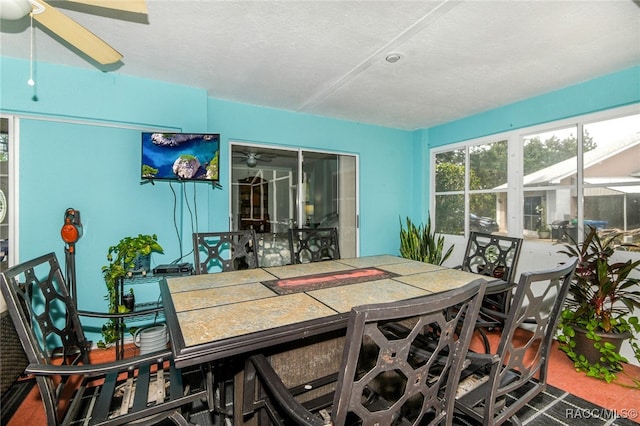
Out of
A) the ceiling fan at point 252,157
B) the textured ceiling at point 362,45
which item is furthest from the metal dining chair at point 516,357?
the ceiling fan at point 252,157

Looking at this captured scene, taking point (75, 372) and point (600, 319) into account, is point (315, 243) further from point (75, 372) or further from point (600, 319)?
point (600, 319)

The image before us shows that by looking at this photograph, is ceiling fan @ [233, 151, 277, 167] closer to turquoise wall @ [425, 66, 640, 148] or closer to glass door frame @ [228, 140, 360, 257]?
glass door frame @ [228, 140, 360, 257]

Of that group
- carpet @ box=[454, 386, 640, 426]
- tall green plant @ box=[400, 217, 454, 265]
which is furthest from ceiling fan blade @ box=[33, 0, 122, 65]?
tall green plant @ box=[400, 217, 454, 265]

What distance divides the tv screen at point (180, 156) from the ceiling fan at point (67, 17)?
0.94 m

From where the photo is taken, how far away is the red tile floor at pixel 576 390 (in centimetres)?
190

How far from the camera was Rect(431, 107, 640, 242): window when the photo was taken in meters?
2.81

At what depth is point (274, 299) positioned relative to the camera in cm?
151

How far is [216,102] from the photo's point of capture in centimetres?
351

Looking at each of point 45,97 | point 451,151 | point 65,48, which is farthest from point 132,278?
point 451,151

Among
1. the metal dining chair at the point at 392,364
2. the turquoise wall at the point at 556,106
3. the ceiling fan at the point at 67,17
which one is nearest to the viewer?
the metal dining chair at the point at 392,364

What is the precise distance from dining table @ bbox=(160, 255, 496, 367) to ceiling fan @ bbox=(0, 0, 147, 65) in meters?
1.48

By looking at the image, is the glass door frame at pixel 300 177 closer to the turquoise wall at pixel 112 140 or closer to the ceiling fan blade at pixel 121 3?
the turquoise wall at pixel 112 140

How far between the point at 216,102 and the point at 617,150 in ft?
14.0

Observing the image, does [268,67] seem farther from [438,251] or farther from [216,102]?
[438,251]
